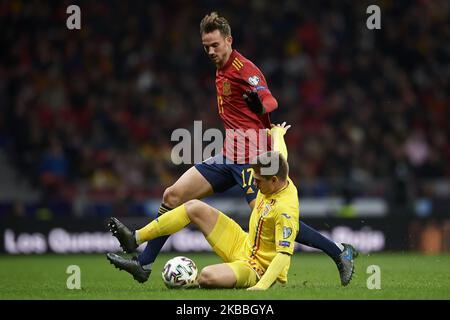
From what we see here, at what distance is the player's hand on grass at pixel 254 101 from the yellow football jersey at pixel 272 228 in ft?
2.66

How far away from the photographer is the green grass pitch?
7344mm

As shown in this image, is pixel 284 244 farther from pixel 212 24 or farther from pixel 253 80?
pixel 212 24

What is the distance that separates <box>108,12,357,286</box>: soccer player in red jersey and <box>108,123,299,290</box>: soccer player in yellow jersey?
2.12 feet

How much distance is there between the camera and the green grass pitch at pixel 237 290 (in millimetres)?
7344

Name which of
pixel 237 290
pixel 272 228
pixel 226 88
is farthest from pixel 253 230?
pixel 226 88

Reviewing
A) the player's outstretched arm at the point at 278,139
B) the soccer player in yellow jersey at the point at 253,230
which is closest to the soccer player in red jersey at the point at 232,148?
the player's outstretched arm at the point at 278,139

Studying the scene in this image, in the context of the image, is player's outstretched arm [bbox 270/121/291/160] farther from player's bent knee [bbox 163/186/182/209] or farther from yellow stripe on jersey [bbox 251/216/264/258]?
player's bent knee [bbox 163/186/182/209]

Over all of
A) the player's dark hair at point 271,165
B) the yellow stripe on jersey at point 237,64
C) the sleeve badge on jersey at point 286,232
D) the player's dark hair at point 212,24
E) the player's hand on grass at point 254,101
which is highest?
the player's dark hair at point 212,24

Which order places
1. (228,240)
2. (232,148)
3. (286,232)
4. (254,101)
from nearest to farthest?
(286,232)
(228,240)
(254,101)
(232,148)

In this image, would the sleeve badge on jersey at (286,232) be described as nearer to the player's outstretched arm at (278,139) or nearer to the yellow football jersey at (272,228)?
the yellow football jersey at (272,228)

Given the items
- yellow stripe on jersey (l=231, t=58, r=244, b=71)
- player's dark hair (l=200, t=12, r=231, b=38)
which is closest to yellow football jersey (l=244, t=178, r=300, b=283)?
yellow stripe on jersey (l=231, t=58, r=244, b=71)

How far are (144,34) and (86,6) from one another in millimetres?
1309

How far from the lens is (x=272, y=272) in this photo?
742 cm

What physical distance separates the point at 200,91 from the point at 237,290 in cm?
1118
